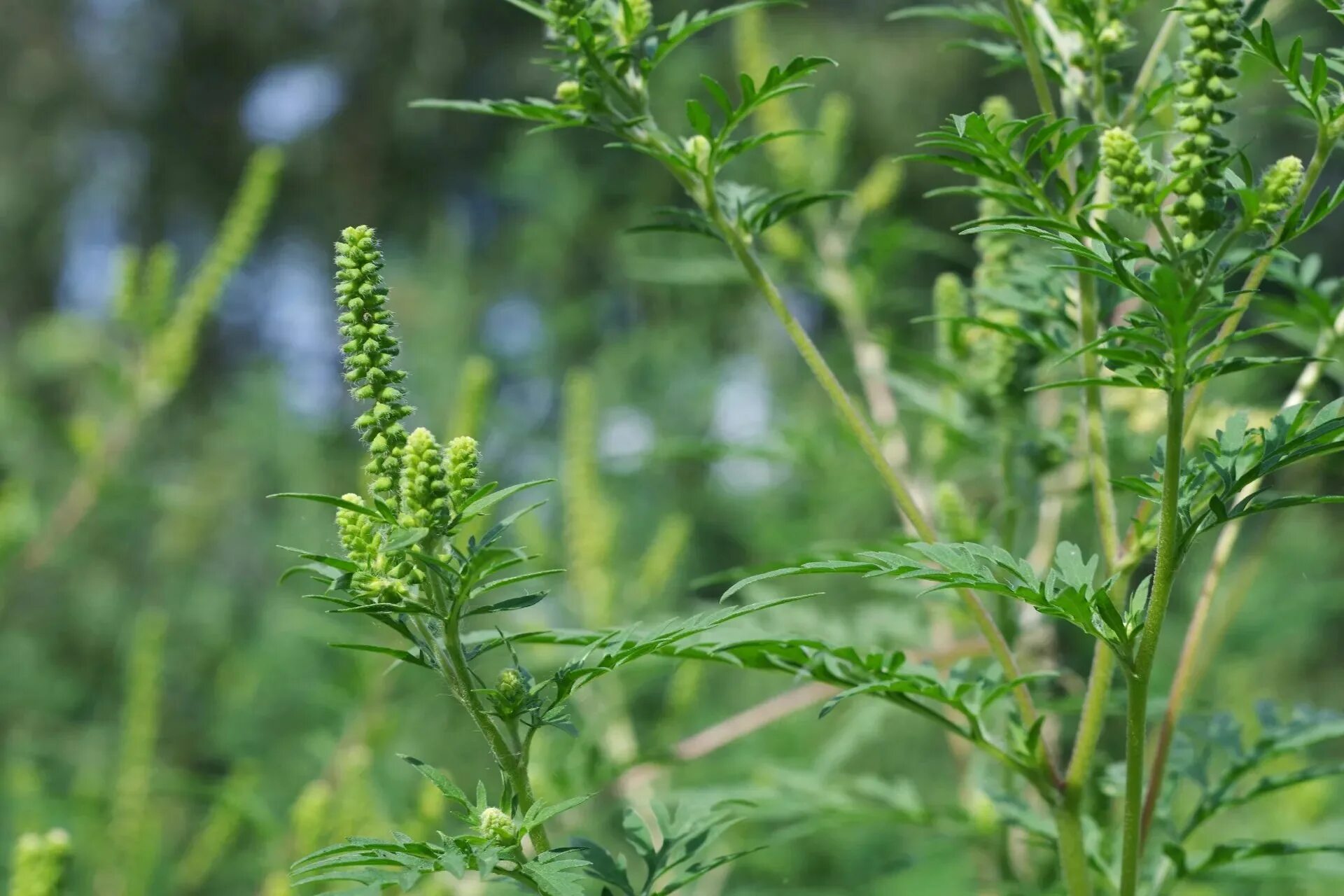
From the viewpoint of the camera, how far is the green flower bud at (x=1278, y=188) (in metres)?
0.77

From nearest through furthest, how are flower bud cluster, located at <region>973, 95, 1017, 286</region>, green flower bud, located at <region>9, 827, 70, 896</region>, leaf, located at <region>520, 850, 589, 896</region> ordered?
leaf, located at <region>520, 850, 589, 896</region>, green flower bud, located at <region>9, 827, 70, 896</region>, flower bud cluster, located at <region>973, 95, 1017, 286</region>

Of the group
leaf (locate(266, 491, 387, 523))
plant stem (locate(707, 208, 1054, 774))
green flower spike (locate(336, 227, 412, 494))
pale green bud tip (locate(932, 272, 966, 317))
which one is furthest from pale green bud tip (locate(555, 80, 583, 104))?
pale green bud tip (locate(932, 272, 966, 317))

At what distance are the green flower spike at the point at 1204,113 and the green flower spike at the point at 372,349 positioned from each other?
0.47m

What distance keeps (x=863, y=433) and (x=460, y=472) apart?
379mm

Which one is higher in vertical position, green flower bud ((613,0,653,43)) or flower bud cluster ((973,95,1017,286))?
green flower bud ((613,0,653,43))

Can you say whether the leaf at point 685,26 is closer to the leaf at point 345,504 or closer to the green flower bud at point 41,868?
the leaf at point 345,504

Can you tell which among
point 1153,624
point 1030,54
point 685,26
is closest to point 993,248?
point 1030,54

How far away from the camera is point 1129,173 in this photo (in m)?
0.78

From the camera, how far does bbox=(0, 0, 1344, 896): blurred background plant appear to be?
185cm

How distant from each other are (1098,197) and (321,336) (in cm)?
682

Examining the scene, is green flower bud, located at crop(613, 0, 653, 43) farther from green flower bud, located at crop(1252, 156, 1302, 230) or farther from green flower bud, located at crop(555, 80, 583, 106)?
green flower bud, located at crop(1252, 156, 1302, 230)

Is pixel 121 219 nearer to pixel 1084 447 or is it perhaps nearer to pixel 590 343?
pixel 590 343

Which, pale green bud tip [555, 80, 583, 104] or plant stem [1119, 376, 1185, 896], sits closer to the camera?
plant stem [1119, 376, 1185, 896]

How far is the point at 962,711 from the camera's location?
93 cm
